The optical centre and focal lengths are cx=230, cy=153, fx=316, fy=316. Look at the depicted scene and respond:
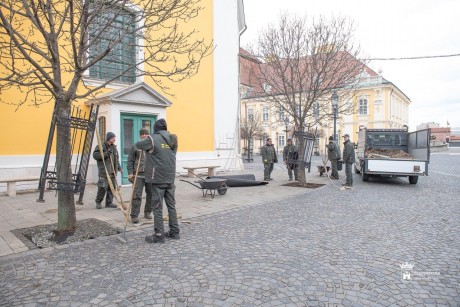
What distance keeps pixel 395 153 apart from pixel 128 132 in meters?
11.4

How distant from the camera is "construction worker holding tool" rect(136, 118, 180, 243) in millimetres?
5016

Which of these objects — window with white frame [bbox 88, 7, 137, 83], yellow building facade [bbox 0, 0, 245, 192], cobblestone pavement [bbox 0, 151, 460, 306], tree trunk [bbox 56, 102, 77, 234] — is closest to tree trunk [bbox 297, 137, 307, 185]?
cobblestone pavement [bbox 0, 151, 460, 306]

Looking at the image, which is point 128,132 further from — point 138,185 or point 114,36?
point 138,185

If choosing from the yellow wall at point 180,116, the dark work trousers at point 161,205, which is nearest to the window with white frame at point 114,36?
the dark work trousers at point 161,205

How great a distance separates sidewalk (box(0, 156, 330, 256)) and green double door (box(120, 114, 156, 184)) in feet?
4.15

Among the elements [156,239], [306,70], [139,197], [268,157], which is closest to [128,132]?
[268,157]

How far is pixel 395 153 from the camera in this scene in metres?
13.9

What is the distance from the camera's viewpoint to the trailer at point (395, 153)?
11914mm

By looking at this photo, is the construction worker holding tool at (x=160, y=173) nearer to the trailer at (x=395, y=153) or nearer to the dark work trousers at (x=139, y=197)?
the dark work trousers at (x=139, y=197)

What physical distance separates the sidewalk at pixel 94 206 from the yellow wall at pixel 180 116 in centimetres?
177

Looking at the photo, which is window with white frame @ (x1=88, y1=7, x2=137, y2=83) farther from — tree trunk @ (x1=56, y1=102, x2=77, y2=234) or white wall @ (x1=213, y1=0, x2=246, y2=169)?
white wall @ (x1=213, y1=0, x2=246, y2=169)

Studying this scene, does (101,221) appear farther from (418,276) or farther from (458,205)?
(458,205)

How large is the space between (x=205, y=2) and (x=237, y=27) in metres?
2.62

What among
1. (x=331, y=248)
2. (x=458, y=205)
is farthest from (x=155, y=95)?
(x=458, y=205)
